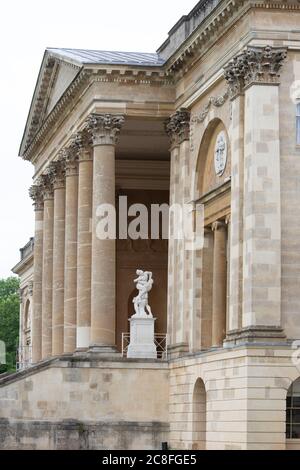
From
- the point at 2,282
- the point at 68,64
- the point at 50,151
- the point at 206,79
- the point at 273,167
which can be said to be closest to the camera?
the point at 273,167

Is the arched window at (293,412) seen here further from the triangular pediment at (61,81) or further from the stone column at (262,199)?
the triangular pediment at (61,81)

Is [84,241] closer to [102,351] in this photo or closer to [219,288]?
[102,351]

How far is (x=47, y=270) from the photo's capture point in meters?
80.8

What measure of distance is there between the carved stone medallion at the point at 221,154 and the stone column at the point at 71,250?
12.5 meters

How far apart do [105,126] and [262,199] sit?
1442 centimetres

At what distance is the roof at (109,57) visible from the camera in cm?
6725

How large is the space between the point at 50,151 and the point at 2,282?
332 ft

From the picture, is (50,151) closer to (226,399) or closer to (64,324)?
(64,324)

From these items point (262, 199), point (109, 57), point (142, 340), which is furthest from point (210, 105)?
point (142, 340)

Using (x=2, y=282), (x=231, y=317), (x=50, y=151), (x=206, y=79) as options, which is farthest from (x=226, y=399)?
(x=2, y=282)

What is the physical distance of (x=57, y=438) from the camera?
209 ft

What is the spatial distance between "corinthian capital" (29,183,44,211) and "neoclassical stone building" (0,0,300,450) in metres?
0.12

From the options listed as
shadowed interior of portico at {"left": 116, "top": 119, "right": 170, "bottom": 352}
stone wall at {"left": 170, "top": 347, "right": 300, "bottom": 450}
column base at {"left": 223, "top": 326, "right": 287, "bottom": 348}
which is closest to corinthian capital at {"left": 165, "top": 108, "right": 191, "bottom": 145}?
stone wall at {"left": 170, "top": 347, "right": 300, "bottom": 450}

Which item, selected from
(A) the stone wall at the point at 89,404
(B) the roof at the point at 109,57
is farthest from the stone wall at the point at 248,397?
(B) the roof at the point at 109,57
